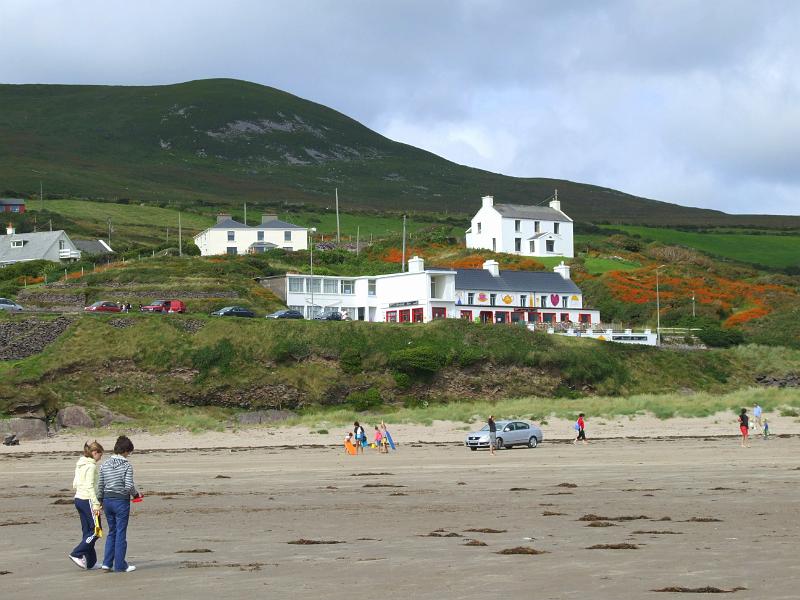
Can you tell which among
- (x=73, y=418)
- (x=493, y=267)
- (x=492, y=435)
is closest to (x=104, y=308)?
(x=73, y=418)

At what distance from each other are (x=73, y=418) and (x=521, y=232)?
66943 millimetres

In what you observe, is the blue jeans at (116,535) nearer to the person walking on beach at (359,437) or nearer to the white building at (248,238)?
the person walking on beach at (359,437)

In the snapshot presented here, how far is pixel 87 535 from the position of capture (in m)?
16.3

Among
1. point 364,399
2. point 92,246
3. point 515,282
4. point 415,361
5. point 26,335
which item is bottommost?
point 364,399

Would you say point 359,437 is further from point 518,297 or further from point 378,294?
point 518,297

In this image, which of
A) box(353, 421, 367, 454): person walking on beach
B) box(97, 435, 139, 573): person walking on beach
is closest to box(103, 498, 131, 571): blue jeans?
box(97, 435, 139, 573): person walking on beach

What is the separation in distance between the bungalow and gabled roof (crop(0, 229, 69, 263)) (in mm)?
35665

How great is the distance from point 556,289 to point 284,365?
100ft

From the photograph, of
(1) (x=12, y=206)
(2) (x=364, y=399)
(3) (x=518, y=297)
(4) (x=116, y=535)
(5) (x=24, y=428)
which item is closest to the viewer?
(4) (x=116, y=535)

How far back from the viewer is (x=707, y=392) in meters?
70.8

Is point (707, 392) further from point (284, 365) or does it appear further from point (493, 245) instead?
point (493, 245)

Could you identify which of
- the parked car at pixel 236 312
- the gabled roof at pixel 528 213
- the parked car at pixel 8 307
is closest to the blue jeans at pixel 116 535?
the parked car at pixel 8 307

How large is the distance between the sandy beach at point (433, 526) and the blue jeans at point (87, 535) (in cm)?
25

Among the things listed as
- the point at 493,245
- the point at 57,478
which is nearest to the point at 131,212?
the point at 493,245
